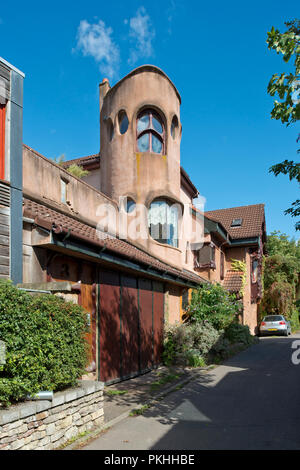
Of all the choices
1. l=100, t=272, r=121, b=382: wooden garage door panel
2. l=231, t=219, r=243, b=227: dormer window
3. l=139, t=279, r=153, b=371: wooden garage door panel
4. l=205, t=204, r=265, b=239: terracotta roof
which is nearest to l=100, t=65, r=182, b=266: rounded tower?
l=139, t=279, r=153, b=371: wooden garage door panel

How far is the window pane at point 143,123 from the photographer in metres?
15.7

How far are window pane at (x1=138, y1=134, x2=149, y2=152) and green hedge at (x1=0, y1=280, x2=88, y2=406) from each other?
10.2 meters

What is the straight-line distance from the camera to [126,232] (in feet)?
49.1

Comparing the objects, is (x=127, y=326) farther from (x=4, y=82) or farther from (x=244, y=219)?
(x=244, y=219)

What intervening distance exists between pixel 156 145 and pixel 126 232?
3583 mm

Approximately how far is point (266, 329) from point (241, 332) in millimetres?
7342

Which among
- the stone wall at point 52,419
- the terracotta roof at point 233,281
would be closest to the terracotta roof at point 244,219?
the terracotta roof at point 233,281

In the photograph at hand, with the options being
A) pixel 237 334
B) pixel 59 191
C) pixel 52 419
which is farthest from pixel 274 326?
pixel 52 419

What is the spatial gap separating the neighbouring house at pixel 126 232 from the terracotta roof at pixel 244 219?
116 cm

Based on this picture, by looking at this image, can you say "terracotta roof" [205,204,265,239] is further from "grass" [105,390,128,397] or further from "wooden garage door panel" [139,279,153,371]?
"grass" [105,390,128,397]

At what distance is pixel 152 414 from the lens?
7.49m

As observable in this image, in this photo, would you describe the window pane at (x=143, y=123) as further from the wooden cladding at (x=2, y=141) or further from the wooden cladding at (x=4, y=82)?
the wooden cladding at (x=2, y=141)

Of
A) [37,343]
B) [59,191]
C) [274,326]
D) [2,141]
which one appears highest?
[2,141]
